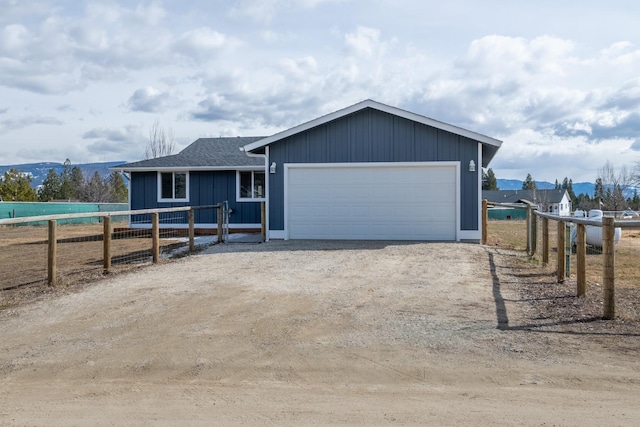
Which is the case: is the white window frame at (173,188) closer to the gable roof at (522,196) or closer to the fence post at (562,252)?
the fence post at (562,252)

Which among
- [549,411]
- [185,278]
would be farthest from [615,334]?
[185,278]

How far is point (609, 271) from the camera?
6.33 metres

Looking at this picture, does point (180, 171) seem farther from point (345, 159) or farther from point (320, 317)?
point (320, 317)

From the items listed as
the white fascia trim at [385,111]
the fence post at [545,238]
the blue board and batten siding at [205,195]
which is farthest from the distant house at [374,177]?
the blue board and batten siding at [205,195]

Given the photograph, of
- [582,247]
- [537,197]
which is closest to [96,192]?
[537,197]

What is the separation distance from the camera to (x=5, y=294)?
337 inches

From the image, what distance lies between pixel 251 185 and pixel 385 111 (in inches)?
288

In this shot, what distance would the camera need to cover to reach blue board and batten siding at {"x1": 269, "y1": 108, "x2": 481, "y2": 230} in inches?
606

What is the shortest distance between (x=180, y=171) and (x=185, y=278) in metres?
12.5

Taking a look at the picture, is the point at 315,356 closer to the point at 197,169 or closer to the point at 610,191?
the point at 197,169

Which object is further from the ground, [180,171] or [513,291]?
[180,171]

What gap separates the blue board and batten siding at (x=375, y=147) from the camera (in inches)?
606

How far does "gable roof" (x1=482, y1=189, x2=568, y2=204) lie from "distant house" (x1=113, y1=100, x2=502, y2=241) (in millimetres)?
58192

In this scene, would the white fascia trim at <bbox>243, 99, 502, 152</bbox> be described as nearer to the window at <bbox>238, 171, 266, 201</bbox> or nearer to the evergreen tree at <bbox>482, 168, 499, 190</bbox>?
the window at <bbox>238, 171, 266, 201</bbox>
